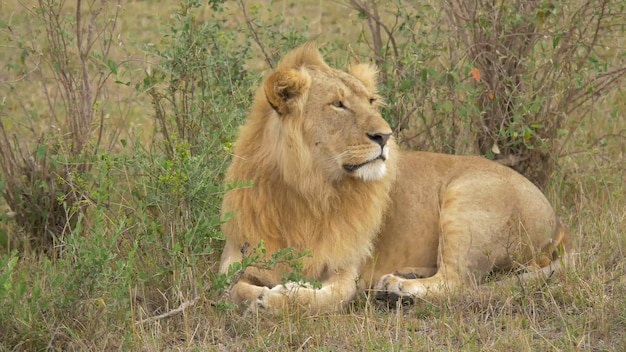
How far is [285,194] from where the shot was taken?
4859 millimetres

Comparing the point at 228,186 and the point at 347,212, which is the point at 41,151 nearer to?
the point at 228,186

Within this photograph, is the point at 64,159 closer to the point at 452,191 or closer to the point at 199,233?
the point at 199,233

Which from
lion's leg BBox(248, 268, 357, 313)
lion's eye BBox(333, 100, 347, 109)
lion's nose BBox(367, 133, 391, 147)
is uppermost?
lion's eye BBox(333, 100, 347, 109)

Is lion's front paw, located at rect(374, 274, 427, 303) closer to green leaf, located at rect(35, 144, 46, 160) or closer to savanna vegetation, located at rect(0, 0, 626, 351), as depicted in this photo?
savanna vegetation, located at rect(0, 0, 626, 351)

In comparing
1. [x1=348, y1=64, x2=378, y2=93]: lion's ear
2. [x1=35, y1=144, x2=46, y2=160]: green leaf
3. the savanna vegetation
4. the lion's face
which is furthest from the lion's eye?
[x1=35, y1=144, x2=46, y2=160]: green leaf

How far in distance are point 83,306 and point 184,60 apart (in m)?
1.77

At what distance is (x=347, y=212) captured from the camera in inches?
194

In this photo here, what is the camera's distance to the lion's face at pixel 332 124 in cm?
468

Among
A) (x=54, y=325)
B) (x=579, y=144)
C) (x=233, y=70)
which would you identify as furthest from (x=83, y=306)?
(x=579, y=144)

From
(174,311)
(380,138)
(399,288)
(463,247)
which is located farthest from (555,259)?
(174,311)

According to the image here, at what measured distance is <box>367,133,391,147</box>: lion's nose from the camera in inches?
184

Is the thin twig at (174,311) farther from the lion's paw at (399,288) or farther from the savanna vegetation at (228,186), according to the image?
the lion's paw at (399,288)

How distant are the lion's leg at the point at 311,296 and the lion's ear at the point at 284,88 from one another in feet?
2.47

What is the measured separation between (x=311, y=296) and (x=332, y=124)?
73cm
